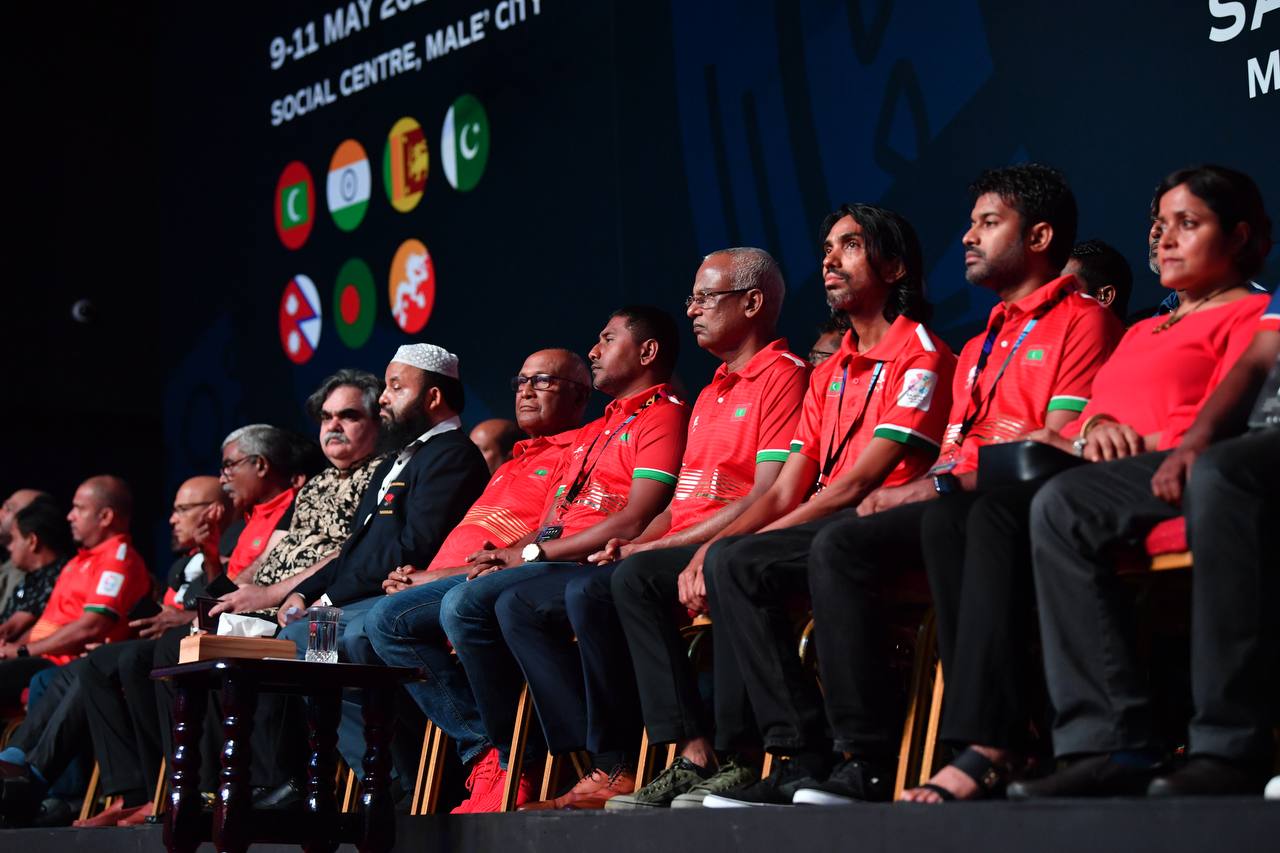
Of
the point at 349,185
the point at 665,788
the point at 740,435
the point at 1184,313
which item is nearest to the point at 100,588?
the point at 349,185

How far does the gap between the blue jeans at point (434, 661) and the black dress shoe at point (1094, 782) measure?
79.4 inches

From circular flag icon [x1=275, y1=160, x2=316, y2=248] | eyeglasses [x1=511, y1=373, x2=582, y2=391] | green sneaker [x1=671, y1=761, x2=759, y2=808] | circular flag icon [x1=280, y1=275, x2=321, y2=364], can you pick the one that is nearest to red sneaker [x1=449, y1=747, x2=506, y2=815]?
green sneaker [x1=671, y1=761, x2=759, y2=808]

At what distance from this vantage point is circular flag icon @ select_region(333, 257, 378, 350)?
6.53m

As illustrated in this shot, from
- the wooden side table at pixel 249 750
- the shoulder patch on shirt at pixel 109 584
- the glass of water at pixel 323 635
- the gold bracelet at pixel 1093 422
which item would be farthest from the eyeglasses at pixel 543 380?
the gold bracelet at pixel 1093 422

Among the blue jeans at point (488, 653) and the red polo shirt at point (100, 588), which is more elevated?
the red polo shirt at point (100, 588)

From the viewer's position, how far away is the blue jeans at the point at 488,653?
379cm

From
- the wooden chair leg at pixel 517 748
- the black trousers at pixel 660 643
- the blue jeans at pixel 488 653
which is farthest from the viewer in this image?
the blue jeans at pixel 488 653

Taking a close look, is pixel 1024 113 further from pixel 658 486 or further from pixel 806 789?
pixel 806 789

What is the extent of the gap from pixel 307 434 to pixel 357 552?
206cm

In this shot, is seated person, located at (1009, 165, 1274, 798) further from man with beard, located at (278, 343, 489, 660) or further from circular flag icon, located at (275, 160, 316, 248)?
circular flag icon, located at (275, 160, 316, 248)

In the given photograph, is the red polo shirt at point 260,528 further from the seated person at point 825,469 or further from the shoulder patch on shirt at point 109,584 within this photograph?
the seated person at point 825,469

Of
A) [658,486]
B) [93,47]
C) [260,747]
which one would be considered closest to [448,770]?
[260,747]

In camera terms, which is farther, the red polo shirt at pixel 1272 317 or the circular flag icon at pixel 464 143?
the circular flag icon at pixel 464 143

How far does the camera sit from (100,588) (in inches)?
230
